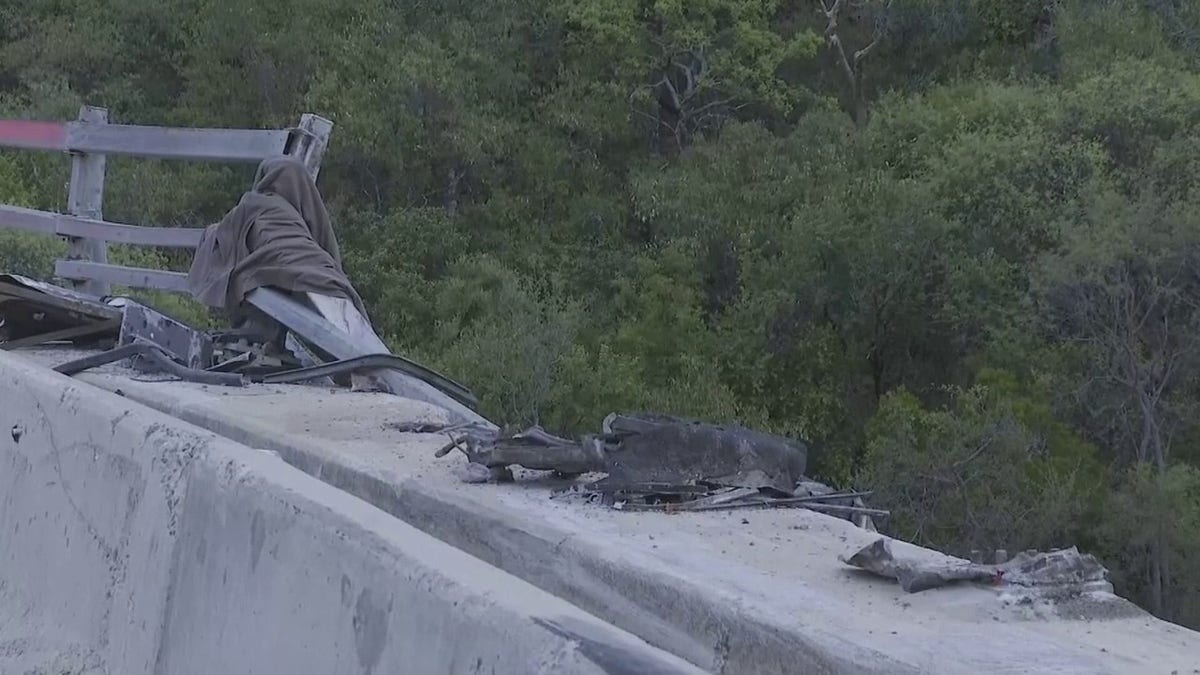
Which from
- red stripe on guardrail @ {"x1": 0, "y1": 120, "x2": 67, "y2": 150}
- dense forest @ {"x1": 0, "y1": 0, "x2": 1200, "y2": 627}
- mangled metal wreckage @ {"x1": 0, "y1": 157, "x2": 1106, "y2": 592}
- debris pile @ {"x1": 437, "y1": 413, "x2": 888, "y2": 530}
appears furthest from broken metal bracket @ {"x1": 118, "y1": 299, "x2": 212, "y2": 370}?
dense forest @ {"x1": 0, "y1": 0, "x2": 1200, "y2": 627}

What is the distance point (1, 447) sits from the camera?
4.50 m

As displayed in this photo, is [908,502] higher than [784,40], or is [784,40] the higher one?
[784,40]

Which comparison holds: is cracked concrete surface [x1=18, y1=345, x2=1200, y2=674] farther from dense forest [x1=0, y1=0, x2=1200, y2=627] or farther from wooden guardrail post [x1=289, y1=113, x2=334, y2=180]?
dense forest [x1=0, y1=0, x2=1200, y2=627]

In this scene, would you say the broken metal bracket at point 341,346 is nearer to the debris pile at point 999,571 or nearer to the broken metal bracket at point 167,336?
the broken metal bracket at point 167,336

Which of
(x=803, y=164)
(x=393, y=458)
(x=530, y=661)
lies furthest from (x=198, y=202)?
(x=530, y=661)

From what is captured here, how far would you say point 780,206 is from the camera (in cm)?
3381

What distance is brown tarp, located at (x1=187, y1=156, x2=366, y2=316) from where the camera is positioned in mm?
7078

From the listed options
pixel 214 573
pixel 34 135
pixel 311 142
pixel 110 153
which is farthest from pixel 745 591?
pixel 34 135

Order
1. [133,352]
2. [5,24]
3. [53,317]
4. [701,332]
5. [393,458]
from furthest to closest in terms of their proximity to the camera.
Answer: [5,24], [701,332], [53,317], [133,352], [393,458]

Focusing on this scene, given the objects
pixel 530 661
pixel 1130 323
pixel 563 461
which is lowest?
pixel 1130 323

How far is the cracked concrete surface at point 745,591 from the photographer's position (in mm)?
3047

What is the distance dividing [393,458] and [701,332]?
2803 cm

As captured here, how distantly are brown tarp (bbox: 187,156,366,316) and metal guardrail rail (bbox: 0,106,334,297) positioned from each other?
12.8 inches

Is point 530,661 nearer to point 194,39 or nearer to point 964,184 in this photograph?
point 964,184
